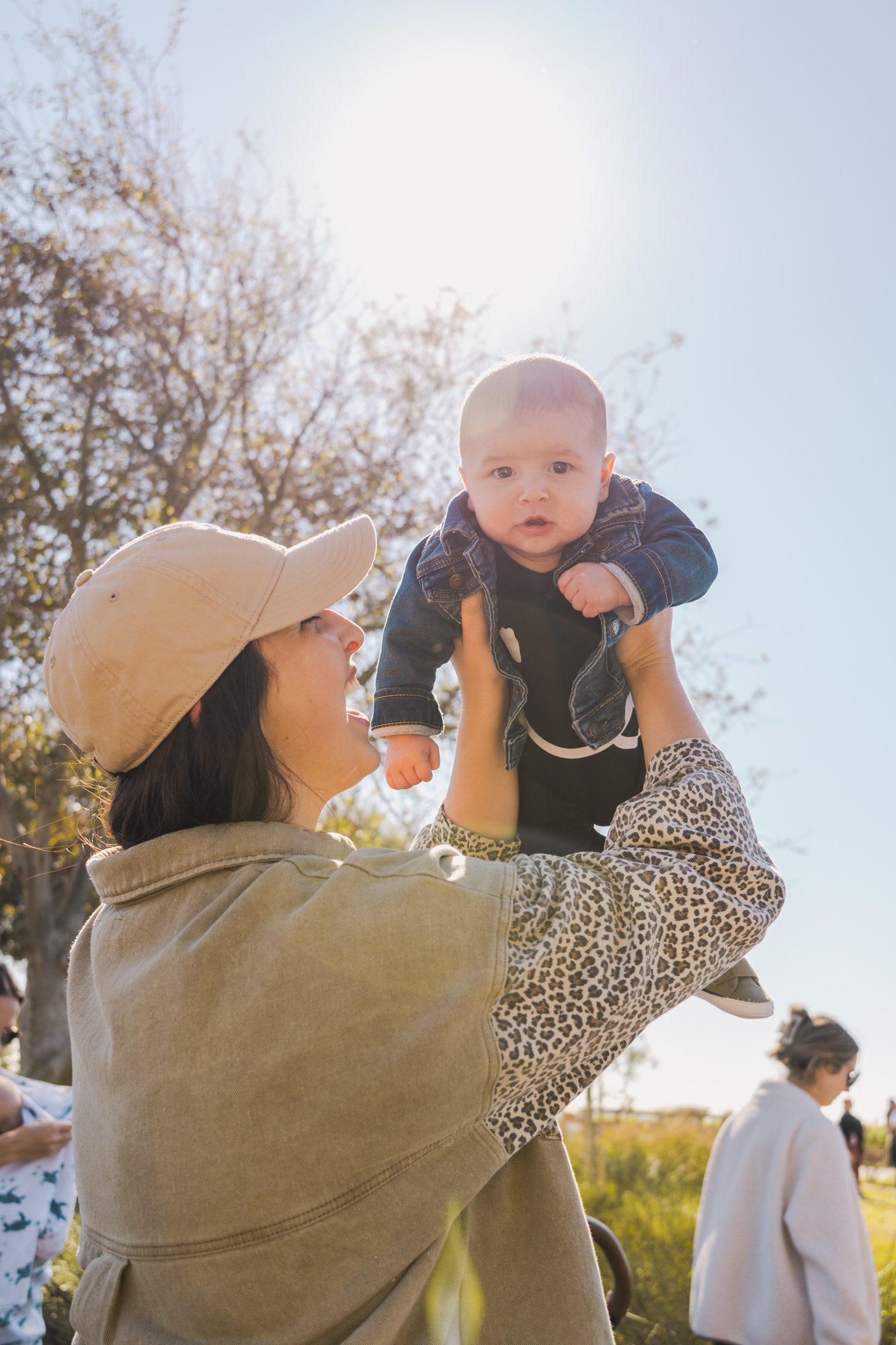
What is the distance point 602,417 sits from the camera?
245 cm

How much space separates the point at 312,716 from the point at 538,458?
849 mm

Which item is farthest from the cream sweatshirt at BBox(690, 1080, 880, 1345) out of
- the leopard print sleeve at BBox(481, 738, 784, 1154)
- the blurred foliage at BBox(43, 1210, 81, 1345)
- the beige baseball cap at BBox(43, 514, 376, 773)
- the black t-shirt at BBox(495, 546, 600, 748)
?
the blurred foliage at BBox(43, 1210, 81, 1345)

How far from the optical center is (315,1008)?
1.47m

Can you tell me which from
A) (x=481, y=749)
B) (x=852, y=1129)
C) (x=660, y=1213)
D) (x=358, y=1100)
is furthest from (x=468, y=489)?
(x=660, y=1213)

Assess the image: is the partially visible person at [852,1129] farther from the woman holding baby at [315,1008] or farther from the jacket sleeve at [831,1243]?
the woman holding baby at [315,1008]

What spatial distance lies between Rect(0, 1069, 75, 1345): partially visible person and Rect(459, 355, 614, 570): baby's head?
3072 mm

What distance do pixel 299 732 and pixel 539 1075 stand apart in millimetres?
672

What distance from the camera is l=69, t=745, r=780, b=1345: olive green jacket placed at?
4.81ft

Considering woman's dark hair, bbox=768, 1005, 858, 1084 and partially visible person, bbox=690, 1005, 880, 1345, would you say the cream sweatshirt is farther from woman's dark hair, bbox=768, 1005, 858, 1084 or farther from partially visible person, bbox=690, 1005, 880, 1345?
woman's dark hair, bbox=768, 1005, 858, 1084

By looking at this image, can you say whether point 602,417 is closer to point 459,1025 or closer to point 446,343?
point 459,1025

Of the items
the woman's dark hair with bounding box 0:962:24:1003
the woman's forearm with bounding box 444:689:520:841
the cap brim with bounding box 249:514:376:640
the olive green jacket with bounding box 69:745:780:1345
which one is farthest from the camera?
the woman's dark hair with bounding box 0:962:24:1003

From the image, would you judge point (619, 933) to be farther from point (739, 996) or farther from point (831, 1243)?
point (831, 1243)

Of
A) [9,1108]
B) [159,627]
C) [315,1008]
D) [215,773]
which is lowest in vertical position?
[9,1108]

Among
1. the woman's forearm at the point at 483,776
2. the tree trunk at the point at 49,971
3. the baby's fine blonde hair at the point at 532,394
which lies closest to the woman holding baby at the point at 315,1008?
the woman's forearm at the point at 483,776
